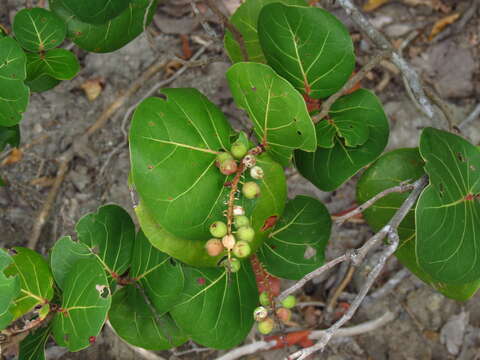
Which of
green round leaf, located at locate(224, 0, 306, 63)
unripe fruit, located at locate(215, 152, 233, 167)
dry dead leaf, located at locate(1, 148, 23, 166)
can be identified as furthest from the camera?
dry dead leaf, located at locate(1, 148, 23, 166)

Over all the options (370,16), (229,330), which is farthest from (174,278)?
(370,16)

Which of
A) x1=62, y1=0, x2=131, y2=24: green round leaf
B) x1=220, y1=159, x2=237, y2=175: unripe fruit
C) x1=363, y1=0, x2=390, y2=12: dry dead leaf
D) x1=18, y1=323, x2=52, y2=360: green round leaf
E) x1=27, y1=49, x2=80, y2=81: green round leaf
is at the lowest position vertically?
x1=18, y1=323, x2=52, y2=360: green round leaf

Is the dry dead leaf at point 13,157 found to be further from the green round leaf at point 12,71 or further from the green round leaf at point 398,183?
the green round leaf at point 398,183

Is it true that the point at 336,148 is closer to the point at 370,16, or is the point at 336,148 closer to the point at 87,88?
the point at 370,16

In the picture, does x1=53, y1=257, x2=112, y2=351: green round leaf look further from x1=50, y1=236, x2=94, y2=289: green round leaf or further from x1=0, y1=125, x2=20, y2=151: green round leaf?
x1=0, y1=125, x2=20, y2=151: green round leaf

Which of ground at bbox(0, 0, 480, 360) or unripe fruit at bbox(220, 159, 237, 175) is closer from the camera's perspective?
unripe fruit at bbox(220, 159, 237, 175)

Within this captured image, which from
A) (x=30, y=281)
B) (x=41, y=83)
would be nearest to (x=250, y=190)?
(x=30, y=281)

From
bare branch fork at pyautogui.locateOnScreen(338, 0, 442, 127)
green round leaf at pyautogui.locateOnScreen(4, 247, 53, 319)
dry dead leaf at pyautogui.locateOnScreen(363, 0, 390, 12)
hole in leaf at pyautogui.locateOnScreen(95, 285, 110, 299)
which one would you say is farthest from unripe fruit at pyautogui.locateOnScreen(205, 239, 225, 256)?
dry dead leaf at pyautogui.locateOnScreen(363, 0, 390, 12)
